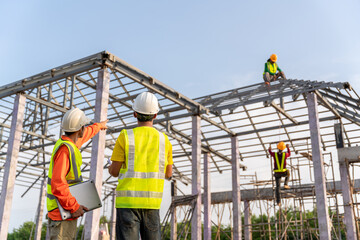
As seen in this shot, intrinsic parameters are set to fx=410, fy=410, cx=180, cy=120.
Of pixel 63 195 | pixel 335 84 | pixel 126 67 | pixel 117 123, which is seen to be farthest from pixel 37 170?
pixel 63 195

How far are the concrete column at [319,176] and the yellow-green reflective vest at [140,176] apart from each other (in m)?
12.7

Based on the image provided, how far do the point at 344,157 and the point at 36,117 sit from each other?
15.5 metres

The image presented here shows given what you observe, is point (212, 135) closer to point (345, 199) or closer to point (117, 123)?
point (117, 123)

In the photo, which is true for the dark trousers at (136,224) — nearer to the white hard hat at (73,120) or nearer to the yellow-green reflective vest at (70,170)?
the yellow-green reflective vest at (70,170)

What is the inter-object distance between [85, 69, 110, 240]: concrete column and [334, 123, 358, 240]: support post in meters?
10.9

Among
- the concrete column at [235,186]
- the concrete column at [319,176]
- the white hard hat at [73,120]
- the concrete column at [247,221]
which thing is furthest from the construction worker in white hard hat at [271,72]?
the white hard hat at [73,120]

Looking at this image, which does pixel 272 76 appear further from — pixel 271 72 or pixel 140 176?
pixel 140 176

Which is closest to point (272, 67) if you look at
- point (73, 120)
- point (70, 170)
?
point (73, 120)

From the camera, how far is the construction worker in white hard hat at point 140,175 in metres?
3.41

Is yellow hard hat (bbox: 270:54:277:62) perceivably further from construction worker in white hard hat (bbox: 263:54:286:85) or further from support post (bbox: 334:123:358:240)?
support post (bbox: 334:123:358:240)

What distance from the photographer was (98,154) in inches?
489

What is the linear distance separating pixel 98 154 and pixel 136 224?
30.4 ft

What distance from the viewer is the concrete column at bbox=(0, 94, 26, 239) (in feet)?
45.8

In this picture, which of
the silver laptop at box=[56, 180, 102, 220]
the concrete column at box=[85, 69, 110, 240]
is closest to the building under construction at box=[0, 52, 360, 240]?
the concrete column at box=[85, 69, 110, 240]
